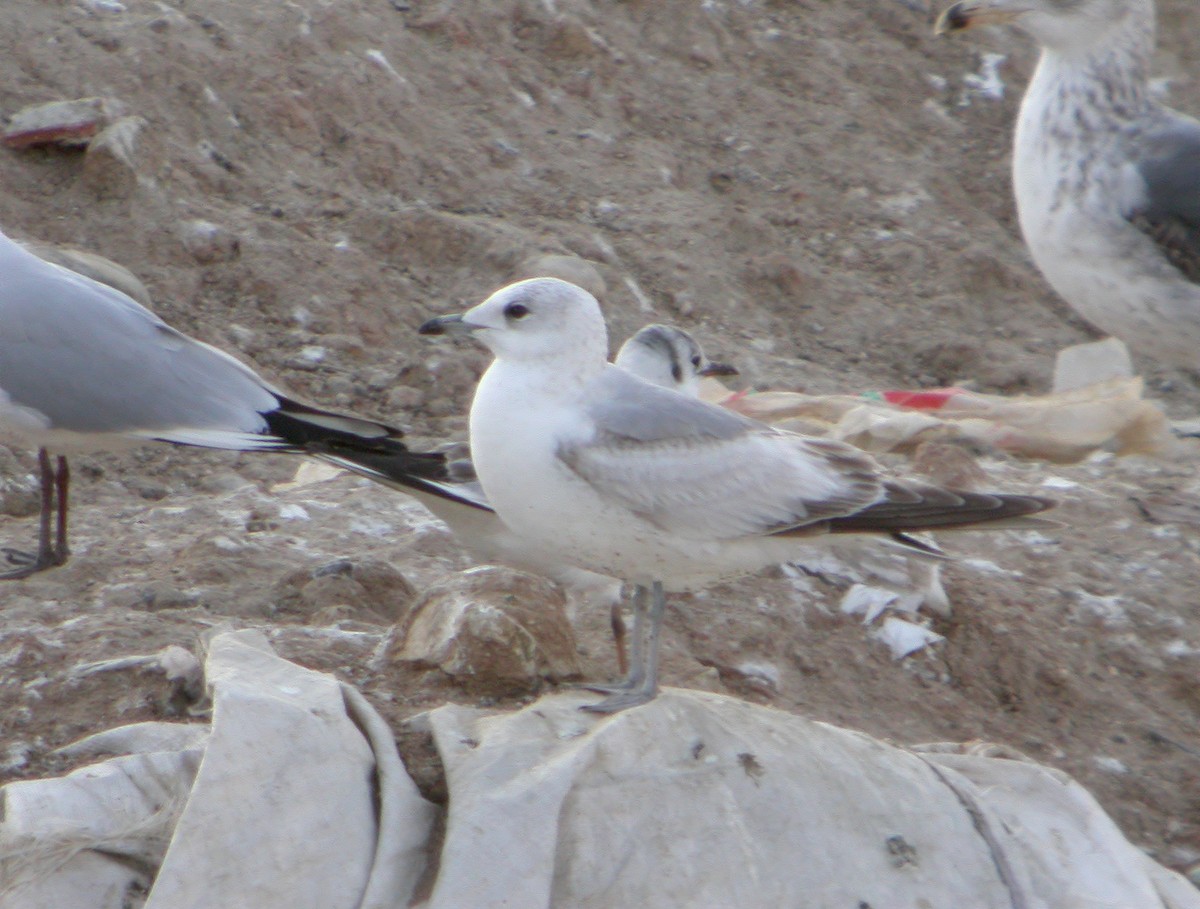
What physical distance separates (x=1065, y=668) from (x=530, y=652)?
1.64m

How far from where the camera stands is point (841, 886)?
107 inches

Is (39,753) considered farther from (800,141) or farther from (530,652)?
A: (800,141)

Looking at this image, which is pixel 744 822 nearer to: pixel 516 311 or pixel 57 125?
pixel 516 311

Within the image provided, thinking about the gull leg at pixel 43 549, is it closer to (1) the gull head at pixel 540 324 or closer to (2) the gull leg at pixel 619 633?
(2) the gull leg at pixel 619 633

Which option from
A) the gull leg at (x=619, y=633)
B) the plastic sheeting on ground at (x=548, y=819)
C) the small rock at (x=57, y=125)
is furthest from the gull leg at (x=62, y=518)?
the small rock at (x=57, y=125)

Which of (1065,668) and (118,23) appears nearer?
(1065,668)

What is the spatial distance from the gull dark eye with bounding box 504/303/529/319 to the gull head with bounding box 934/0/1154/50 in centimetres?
281

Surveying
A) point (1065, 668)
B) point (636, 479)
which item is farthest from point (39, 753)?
point (1065, 668)

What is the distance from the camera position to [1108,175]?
507 centimetres

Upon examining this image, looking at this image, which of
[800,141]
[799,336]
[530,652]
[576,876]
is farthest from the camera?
[800,141]

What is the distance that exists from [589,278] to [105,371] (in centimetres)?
256

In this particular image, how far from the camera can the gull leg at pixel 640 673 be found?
9.86 ft

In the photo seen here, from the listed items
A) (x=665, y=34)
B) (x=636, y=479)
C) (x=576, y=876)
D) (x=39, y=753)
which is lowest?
(x=39, y=753)

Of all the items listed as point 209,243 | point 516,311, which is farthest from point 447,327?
point 209,243
